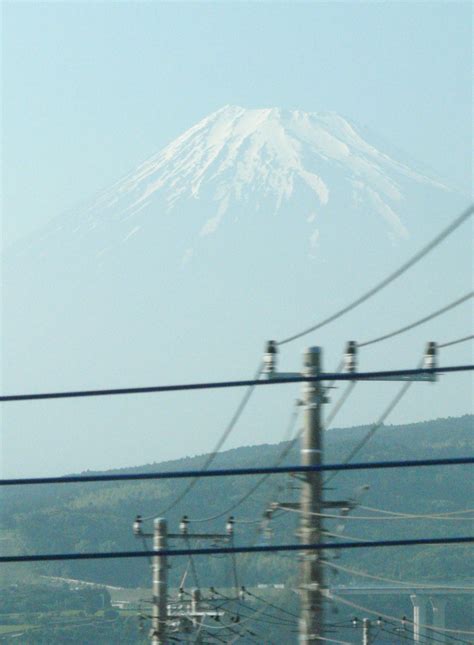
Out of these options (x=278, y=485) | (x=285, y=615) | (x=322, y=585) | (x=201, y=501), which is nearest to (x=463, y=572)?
(x=201, y=501)

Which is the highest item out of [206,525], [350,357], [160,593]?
[350,357]

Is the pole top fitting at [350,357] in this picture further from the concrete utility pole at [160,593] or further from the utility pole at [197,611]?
the utility pole at [197,611]

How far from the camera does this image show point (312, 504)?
8594 millimetres

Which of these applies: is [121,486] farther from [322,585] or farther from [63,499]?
[322,585]

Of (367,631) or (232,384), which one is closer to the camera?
(232,384)

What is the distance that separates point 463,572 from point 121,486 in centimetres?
637

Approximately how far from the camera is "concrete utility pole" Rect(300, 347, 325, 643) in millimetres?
8195

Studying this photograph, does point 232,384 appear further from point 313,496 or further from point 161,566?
point 161,566

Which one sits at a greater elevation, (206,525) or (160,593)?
(206,525)

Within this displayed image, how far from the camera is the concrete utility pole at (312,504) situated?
26.9 ft

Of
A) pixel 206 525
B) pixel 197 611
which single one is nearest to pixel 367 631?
pixel 197 611

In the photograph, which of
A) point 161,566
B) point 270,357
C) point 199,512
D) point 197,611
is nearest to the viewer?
point 270,357

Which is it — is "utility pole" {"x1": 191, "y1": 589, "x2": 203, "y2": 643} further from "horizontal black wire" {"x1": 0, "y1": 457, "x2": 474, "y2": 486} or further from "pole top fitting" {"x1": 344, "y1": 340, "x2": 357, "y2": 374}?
"horizontal black wire" {"x1": 0, "y1": 457, "x2": 474, "y2": 486}

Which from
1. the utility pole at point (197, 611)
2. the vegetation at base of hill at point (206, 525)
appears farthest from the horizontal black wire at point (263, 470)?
the utility pole at point (197, 611)
